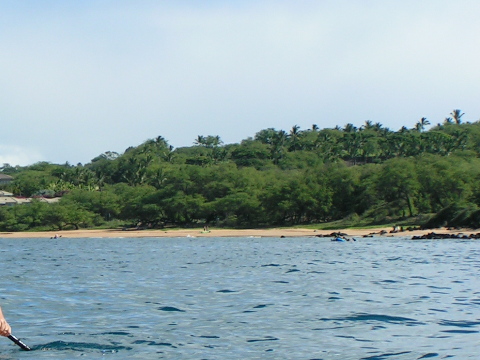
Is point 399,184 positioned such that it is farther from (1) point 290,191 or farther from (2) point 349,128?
(2) point 349,128

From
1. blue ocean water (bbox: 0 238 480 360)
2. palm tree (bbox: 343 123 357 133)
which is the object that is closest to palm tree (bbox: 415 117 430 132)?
palm tree (bbox: 343 123 357 133)

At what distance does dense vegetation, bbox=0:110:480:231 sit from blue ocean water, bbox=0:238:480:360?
44.4 metres

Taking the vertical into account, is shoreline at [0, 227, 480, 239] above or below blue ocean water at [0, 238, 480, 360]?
above

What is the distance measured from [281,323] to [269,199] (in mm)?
83611

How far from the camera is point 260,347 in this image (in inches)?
585

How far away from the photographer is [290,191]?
100562 millimetres

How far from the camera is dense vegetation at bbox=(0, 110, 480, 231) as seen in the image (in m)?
90.3

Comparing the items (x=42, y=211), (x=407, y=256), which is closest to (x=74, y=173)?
(x=42, y=211)

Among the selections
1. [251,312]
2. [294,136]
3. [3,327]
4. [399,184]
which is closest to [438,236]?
[399,184]

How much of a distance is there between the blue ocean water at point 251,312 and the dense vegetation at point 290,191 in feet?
146

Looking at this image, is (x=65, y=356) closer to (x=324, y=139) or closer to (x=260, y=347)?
(x=260, y=347)

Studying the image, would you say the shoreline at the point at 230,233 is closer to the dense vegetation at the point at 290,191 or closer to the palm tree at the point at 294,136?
the dense vegetation at the point at 290,191

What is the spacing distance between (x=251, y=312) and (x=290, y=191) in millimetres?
81097

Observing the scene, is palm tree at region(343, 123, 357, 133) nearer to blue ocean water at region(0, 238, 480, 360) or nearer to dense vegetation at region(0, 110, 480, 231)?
dense vegetation at region(0, 110, 480, 231)
